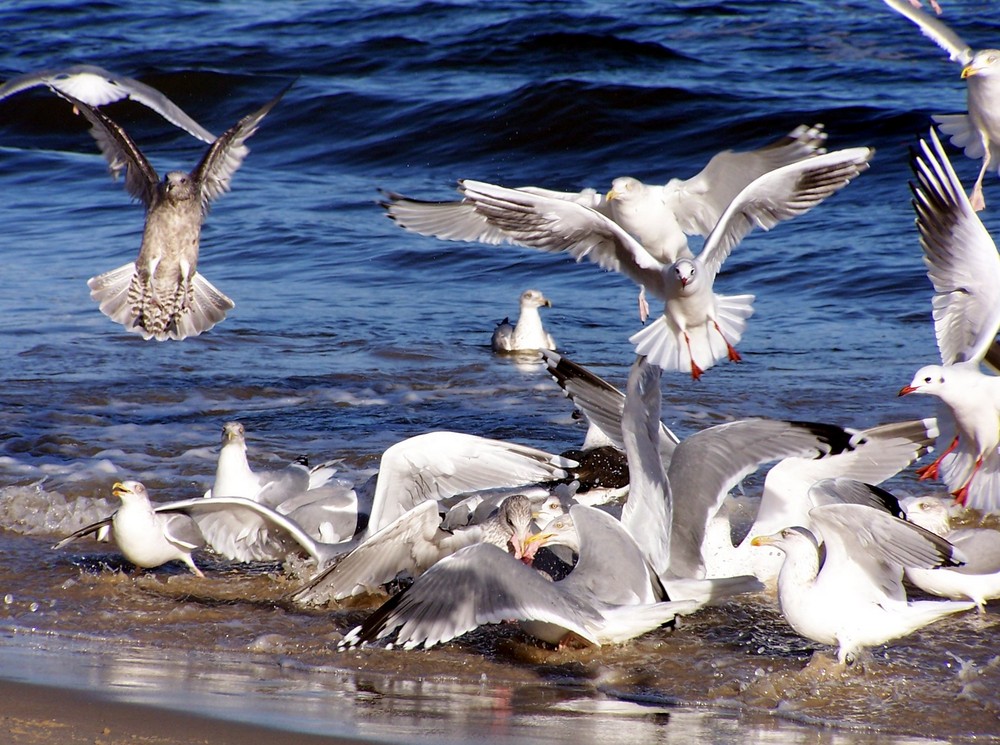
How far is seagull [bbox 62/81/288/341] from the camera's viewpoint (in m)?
7.30

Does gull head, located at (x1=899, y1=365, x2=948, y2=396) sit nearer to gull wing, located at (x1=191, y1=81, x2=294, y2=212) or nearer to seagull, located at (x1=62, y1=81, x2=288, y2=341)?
gull wing, located at (x1=191, y1=81, x2=294, y2=212)

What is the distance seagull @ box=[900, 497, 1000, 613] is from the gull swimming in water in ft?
6.83

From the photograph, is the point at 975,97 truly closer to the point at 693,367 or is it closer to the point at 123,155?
the point at 693,367

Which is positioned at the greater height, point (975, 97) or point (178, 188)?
point (975, 97)

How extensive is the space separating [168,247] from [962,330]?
13.3 ft

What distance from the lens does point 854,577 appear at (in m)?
4.59

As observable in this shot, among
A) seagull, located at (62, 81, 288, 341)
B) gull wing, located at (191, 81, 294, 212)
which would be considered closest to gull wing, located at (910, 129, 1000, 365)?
gull wing, located at (191, 81, 294, 212)

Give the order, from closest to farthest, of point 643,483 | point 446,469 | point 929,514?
point 643,483, point 929,514, point 446,469

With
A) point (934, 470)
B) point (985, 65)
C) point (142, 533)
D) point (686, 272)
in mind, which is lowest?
point (142, 533)

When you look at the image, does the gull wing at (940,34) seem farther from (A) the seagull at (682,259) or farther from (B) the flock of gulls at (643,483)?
(A) the seagull at (682,259)

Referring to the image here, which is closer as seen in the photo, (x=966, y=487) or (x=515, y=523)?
(x=515, y=523)

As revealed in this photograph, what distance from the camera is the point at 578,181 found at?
1453cm

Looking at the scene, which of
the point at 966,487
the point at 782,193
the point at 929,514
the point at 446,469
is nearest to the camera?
the point at 929,514

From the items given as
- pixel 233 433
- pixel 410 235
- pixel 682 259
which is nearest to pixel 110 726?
pixel 233 433
